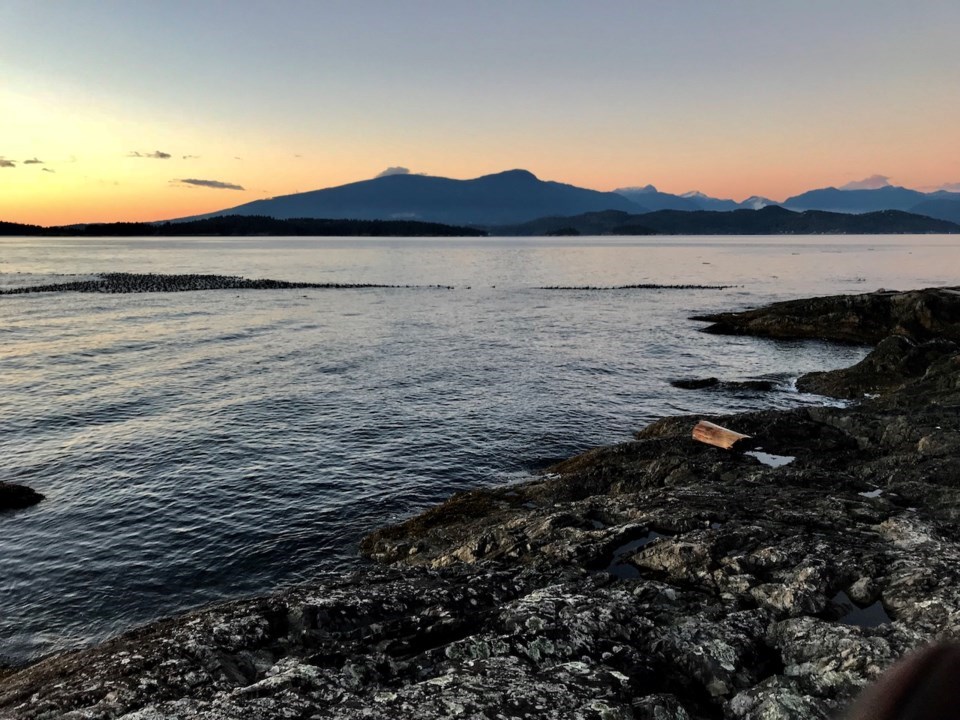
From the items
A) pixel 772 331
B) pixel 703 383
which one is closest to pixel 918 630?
pixel 703 383

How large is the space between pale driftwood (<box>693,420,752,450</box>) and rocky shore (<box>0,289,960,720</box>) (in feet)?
12.2

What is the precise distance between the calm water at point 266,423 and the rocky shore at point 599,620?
3.72 m

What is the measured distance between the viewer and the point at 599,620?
11.4m

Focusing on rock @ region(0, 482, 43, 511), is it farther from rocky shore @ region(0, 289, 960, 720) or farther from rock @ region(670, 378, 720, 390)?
rock @ region(670, 378, 720, 390)

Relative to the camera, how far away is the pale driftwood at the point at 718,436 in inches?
979

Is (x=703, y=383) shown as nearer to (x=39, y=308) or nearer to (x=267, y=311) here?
(x=267, y=311)

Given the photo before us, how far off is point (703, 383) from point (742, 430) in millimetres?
15246

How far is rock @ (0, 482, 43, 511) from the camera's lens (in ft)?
76.6

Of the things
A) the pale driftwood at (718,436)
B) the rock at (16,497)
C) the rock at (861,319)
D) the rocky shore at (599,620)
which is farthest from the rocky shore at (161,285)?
the rocky shore at (599,620)

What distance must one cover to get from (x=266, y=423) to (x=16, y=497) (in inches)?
475

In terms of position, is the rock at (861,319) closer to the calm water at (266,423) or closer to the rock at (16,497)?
the calm water at (266,423)

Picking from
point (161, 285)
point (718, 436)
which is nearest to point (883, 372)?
point (718, 436)

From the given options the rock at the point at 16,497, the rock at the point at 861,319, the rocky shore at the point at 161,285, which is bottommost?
the rock at the point at 16,497

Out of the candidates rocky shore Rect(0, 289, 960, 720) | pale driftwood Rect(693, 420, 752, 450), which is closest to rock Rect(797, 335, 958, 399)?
pale driftwood Rect(693, 420, 752, 450)
